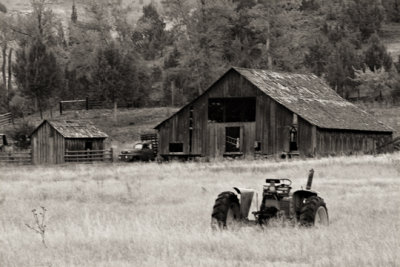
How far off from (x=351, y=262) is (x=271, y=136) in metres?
42.0

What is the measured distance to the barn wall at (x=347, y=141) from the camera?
176 feet

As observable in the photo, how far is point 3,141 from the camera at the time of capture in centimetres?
7000

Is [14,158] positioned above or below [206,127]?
below

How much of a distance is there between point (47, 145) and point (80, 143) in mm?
2379

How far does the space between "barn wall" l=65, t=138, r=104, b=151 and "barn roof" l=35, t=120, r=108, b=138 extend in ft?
1.08

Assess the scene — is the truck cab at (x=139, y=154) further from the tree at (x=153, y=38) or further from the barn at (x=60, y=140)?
the tree at (x=153, y=38)

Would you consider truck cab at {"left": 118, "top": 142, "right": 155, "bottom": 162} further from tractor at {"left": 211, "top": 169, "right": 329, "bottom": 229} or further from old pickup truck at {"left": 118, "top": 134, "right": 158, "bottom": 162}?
tractor at {"left": 211, "top": 169, "right": 329, "bottom": 229}

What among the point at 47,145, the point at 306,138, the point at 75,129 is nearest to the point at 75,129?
the point at 75,129

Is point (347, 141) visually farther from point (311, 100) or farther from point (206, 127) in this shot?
point (206, 127)

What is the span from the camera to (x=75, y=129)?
205 ft

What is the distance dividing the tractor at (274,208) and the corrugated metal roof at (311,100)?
3512 cm

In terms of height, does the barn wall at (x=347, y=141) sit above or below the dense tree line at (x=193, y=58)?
below

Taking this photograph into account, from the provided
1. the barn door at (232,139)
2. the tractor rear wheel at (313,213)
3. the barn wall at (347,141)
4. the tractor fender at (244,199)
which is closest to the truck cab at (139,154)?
the barn door at (232,139)

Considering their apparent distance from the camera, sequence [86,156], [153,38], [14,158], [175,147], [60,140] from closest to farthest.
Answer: [175,147]
[60,140]
[86,156]
[14,158]
[153,38]
